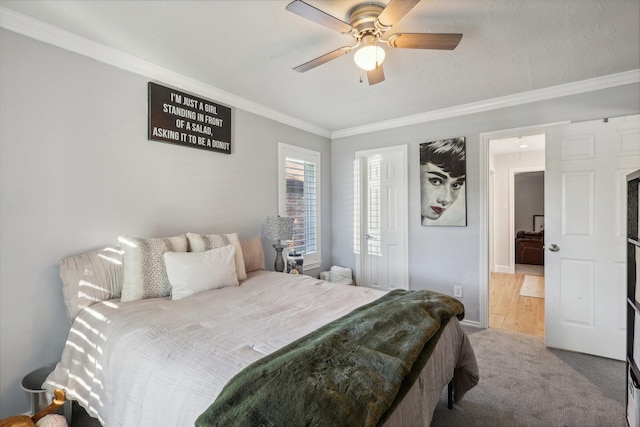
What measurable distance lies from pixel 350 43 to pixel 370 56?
0.40 meters

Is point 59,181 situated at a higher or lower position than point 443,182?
lower

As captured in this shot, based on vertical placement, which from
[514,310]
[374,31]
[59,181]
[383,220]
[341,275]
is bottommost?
[514,310]

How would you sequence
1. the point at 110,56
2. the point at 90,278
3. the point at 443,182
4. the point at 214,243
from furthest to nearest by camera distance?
the point at 443,182 < the point at 214,243 < the point at 110,56 < the point at 90,278

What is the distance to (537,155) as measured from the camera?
5.74 meters

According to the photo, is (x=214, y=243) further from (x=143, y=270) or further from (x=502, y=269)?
(x=502, y=269)

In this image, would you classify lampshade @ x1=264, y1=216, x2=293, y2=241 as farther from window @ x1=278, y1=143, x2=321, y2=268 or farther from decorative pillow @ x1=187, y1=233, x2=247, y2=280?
decorative pillow @ x1=187, y1=233, x2=247, y2=280

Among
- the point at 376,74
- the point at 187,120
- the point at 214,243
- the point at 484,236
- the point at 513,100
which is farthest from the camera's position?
the point at 484,236

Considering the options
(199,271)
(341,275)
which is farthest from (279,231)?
(341,275)

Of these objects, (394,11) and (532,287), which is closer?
(394,11)

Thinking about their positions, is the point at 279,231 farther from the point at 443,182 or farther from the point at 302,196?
the point at 443,182

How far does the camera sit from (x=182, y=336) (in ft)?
4.49

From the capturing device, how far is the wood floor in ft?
10.9

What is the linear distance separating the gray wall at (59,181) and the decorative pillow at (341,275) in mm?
2095

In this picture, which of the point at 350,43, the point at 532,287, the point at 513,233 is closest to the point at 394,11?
the point at 350,43
